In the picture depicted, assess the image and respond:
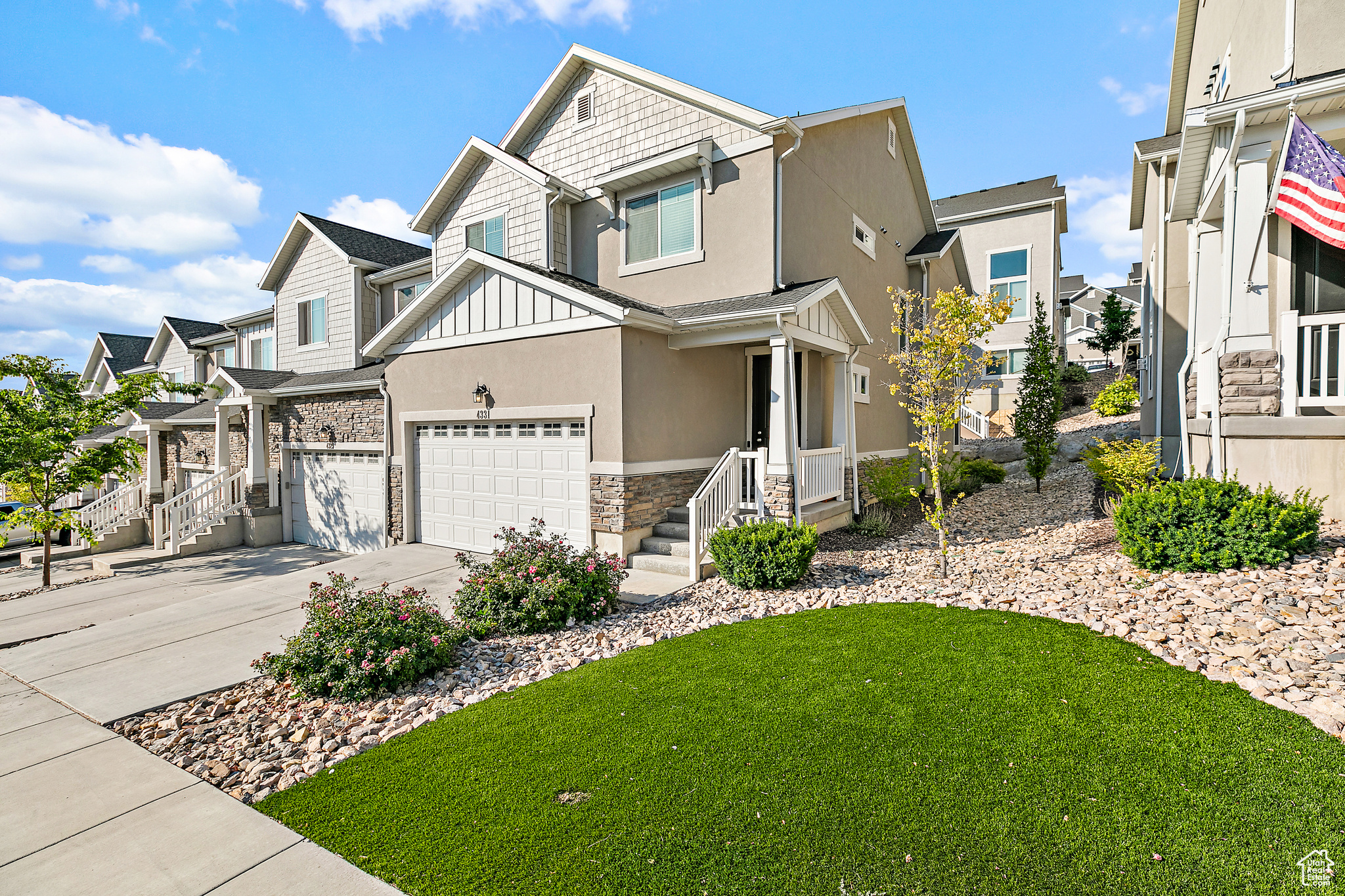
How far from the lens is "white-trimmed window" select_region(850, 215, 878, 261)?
12.9 meters

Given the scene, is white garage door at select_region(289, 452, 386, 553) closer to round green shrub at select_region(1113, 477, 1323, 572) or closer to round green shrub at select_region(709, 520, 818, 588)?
round green shrub at select_region(709, 520, 818, 588)

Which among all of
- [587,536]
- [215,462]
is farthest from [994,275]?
[215,462]

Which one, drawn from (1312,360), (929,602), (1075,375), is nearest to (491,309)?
(929,602)

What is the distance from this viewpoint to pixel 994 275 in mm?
23547

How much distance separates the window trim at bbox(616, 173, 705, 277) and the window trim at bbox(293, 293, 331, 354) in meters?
9.91

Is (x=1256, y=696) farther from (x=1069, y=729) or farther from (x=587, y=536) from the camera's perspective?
(x=587, y=536)

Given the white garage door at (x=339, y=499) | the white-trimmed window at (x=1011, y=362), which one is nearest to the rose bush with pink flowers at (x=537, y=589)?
the white garage door at (x=339, y=499)

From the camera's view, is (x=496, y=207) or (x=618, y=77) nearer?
(x=618, y=77)

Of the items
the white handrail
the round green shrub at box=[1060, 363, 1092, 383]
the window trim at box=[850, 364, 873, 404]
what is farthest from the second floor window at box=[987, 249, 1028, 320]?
the white handrail

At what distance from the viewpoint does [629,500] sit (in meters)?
9.11

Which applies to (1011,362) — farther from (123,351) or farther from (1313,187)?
(123,351)

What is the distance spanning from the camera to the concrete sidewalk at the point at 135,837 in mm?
3051

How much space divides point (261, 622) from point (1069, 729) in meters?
8.45

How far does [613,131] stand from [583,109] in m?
1.06
